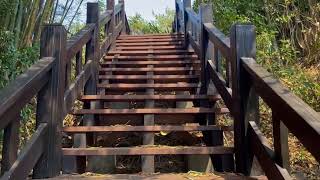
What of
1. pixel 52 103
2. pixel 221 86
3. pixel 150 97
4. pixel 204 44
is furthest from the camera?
pixel 204 44

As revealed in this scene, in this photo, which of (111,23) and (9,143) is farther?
(111,23)

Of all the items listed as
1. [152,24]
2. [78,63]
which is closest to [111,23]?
[78,63]

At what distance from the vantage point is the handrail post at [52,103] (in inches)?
110

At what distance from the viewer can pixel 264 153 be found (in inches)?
94.7

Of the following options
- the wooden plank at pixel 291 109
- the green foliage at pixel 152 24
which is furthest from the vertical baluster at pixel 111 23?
the green foliage at pixel 152 24

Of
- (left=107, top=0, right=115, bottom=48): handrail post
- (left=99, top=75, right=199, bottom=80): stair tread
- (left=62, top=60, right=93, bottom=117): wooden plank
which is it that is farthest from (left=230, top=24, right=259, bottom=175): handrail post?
(left=107, top=0, right=115, bottom=48): handrail post

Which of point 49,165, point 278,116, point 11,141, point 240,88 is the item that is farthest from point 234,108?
point 11,141

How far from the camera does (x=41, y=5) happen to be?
5.84m

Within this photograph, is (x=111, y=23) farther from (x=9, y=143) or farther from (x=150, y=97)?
(x=9, y=143)

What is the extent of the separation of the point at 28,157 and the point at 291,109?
145 cm

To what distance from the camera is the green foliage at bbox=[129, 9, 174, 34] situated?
16.8 meters

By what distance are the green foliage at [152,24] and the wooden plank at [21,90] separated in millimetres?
13733

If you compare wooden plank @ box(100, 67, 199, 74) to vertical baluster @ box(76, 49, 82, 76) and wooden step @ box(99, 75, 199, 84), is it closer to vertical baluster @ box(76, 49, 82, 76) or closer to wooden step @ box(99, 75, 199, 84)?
wooden step @ box(99, 75, 199, 84)

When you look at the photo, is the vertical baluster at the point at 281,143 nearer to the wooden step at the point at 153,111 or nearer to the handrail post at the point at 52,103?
the handrail post at the point at 52,103
